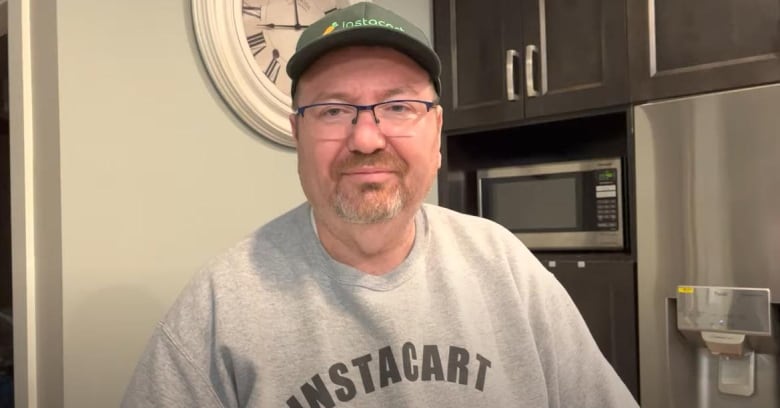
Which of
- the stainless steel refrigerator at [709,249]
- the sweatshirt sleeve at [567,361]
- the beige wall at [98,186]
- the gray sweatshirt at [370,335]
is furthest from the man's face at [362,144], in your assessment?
the stainless steel refrigerator at [709,249]

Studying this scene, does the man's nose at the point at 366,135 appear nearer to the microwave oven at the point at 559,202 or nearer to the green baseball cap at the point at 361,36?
the green baseball cap at the point at 361,36

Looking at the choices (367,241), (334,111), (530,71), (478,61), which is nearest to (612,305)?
(530,71)

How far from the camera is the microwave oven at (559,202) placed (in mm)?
2113

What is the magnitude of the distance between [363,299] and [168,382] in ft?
1.04

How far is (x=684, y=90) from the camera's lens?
188cm

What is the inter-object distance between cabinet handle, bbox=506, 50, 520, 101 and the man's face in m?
1.24

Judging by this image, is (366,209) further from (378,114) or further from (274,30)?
(274,30)

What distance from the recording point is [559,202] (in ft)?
7.36

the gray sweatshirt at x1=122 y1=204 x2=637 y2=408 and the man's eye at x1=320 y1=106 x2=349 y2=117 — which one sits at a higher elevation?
the man's eye at x1=320 y1=106 x2=349 y2=117

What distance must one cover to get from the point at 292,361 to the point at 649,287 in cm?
134

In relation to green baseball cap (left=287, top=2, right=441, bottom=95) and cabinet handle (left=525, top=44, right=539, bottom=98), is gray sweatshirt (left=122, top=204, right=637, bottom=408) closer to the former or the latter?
green baseball cap (left=287, top=2, right=441, bottom=95)

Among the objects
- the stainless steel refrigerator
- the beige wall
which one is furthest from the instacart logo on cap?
the stainless steel refrigerator

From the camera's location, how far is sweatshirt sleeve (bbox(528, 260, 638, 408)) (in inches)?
43.9

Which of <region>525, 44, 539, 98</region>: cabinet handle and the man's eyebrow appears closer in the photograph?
the man's eyebrow
